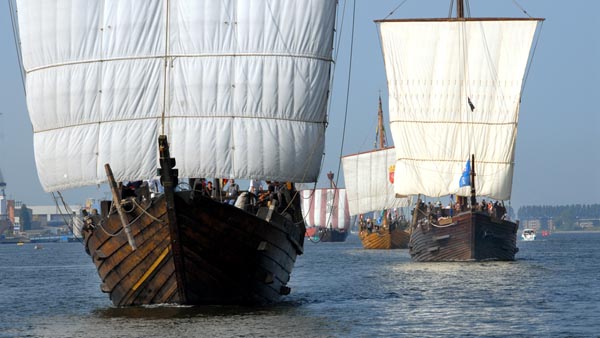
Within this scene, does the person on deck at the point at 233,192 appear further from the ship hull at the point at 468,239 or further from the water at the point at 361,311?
the ship hull at the point at 468,239

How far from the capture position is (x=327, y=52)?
1716 inches

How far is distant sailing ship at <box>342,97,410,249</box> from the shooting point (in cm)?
12094

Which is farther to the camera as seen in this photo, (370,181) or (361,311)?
(370,181)

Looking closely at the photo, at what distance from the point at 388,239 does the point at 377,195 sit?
7424mm

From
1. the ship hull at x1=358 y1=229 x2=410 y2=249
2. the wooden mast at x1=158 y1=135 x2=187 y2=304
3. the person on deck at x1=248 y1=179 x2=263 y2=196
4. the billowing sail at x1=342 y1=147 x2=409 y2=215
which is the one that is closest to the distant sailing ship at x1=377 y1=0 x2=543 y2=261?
the person on deck at x1=248 y1=179 x2=263 y2=196

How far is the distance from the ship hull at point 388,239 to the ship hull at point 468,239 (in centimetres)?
4599

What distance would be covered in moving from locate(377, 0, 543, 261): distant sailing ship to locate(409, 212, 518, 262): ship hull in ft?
7.29

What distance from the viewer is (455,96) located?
7881cm

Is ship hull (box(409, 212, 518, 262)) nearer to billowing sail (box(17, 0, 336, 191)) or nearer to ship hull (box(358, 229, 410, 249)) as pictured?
billowing sail (box(17, 0, 336, 191))

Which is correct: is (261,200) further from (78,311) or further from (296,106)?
(78,311)

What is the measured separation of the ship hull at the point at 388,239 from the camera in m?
120

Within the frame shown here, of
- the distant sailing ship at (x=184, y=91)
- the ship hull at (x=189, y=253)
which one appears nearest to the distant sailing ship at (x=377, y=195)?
the distant sailing ship at (x=184, y=91)

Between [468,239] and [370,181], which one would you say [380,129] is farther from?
[468,239]

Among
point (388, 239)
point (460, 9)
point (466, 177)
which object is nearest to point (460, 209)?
point (466, 177)
